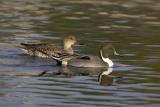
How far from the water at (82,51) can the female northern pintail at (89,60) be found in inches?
10.0

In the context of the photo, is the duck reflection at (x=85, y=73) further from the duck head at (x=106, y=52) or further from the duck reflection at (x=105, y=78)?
the duck head at (x=106, y=52)

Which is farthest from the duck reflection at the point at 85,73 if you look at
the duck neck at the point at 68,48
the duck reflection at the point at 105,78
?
the duck neck at the point at 68,48

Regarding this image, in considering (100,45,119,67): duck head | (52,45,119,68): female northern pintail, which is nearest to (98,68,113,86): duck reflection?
(52,45,119,68): female northern pintail

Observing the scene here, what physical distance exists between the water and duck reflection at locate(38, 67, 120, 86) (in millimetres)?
20

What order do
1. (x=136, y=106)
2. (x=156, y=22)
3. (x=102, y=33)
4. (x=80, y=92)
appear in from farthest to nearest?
(x=156, y=22) < (x=102, y=33) < (x=80, y=92) < (x=136, y=106)

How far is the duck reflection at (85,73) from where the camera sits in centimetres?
1648

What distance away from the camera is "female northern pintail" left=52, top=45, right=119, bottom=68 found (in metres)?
18.4

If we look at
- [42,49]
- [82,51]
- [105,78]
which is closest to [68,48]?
[82,51]

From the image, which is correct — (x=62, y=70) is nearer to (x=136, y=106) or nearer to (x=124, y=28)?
(x=136, y=106)

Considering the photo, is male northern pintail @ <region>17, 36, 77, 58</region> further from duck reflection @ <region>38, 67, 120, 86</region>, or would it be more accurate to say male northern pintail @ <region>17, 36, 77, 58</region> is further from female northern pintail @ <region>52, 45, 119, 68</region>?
duck reflection @ <region>38, 67, 120, 86</region>

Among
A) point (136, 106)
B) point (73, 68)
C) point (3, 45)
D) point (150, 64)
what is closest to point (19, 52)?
point (3, 45)

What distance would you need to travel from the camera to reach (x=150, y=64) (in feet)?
59.5

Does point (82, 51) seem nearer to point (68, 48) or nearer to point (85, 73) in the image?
point (68, 48)

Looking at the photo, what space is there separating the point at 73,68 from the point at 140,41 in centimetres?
394
